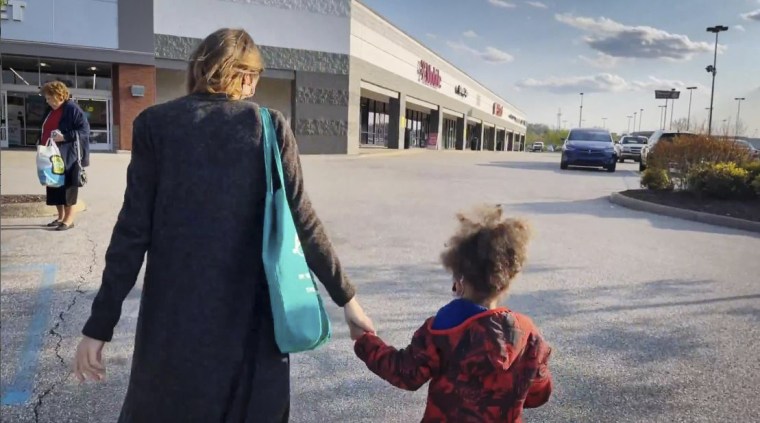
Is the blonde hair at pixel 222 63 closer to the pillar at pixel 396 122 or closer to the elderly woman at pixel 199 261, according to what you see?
the elderly woman at pixel 199 261

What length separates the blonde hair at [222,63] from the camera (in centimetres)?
197

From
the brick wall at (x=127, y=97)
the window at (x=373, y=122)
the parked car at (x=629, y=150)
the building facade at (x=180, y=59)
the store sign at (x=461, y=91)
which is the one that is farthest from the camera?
the store sign at (x=461, y=91)

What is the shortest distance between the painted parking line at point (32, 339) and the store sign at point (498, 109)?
70219 mm

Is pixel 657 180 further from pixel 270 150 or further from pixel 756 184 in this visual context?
pixel 270 150

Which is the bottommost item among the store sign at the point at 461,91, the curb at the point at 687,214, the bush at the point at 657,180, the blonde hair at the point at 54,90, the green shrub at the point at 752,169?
the curb at the point at 687,214

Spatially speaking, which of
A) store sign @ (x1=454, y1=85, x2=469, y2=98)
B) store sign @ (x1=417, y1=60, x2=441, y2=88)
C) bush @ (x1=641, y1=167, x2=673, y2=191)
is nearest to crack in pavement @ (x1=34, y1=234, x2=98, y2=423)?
bush @ (x1=641, y1=167, x2=673, y2=191)

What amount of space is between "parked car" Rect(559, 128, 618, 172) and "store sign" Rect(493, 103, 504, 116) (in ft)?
163

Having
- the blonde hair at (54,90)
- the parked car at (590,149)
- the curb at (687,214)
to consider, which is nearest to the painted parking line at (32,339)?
the blonde hair at (54,90)

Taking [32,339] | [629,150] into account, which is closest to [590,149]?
[629,150]

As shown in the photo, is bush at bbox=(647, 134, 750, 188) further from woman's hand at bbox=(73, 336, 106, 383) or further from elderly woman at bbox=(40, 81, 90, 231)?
woman's hand at bbox=(73, 336, 106, 383)

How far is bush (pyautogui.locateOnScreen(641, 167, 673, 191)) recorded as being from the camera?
1344cm

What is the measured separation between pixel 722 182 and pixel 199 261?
12269 millimetres

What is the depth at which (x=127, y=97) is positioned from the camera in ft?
87.4

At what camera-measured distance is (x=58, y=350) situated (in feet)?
13.0
